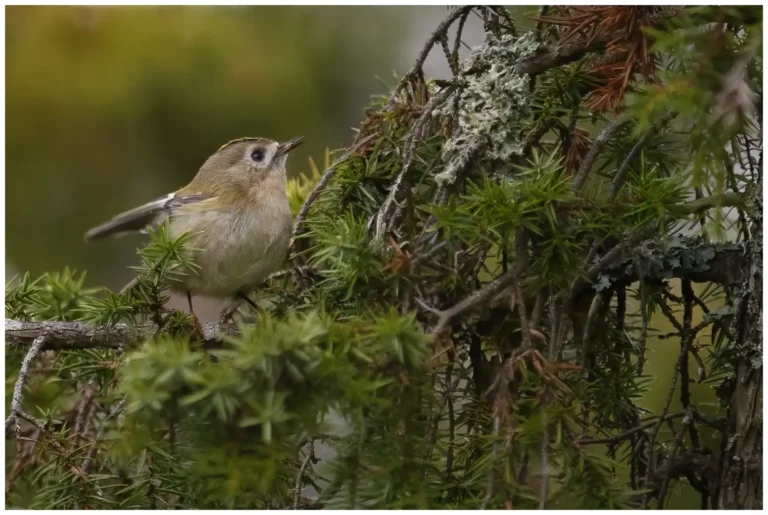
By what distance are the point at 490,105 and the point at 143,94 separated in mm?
2167

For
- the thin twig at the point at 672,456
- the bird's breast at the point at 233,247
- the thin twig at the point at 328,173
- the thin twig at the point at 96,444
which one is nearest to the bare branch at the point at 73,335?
the thin twig at the point at 96,444

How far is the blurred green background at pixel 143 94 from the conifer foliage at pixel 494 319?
1.58m

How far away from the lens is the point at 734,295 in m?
1.38

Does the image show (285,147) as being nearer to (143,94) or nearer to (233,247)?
(233,247)

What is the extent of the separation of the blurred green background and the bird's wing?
2.80 ft

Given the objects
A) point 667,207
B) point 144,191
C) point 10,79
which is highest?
point 10,79

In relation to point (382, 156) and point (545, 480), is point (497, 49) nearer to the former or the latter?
point (382, 156)

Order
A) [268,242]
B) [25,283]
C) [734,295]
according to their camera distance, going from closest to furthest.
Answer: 1. [734,295]
2. [25,283]
3. [268,242]

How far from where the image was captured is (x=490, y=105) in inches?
54.5

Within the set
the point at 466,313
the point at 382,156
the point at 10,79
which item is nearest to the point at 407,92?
the point at 382,156

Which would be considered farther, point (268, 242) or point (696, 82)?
point (268, 242)

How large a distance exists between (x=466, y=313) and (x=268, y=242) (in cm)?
93

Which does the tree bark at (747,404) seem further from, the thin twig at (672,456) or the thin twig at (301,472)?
the thin twig at (301,472)

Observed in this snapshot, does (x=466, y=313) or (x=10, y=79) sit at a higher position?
(x=10, y=79)
